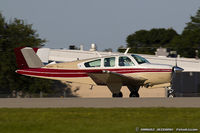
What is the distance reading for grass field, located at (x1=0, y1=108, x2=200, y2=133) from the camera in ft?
37.1

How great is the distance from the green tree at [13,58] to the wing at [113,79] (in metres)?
16.7

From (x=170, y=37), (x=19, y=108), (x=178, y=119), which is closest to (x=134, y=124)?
(x=178, y=119)

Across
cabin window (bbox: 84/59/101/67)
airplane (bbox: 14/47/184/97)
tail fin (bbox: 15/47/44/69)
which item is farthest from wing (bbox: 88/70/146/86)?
tail fin (bbox: 15/47/44/69)

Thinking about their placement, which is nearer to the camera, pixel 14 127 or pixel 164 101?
pixel 14 127

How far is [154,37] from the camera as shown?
12312 cm

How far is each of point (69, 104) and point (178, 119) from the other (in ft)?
15.9

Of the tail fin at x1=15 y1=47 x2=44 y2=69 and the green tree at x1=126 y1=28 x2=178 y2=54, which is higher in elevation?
the green tree at x1=126 y1=28 x2=178 y2=54

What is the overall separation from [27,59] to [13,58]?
48.6 feet

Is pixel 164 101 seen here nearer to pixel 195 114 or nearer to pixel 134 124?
pixel 195 114

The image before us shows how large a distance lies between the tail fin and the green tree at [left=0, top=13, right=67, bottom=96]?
13.8 m

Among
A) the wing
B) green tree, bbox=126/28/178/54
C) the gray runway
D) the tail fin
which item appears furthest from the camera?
green tree, bbox=126/28/178/54

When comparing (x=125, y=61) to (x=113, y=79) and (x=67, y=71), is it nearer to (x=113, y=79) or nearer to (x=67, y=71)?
(x=113, y=79)

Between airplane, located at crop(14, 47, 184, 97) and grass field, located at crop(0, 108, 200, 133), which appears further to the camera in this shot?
airplane, located at crop(14, 47, 184, 97)

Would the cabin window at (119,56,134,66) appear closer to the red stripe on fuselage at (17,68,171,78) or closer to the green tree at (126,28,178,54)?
the red stripe on fuselage at (17,68,171,78)
